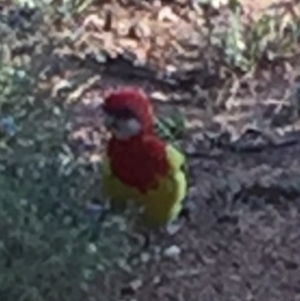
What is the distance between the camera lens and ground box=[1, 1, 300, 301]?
3635 millimetres

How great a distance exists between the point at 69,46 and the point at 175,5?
438 millimetres

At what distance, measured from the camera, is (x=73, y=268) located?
305 centimetres

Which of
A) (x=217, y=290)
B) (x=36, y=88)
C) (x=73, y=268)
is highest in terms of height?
(x=36, y=88)

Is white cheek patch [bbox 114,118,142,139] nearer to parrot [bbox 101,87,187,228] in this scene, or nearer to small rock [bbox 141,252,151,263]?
parrot [bbox 101,87,187,228]

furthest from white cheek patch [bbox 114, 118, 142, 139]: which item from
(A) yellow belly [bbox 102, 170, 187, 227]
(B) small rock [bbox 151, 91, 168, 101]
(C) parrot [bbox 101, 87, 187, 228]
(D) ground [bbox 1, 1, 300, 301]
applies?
(B) small rock [bbox 151, 91, 168, 101]

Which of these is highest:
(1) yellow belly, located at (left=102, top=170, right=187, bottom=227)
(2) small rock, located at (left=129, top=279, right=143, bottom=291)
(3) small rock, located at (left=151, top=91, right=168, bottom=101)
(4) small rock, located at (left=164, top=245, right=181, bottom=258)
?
(3) small rock, located at (left=151, top=91, right=168, bottom=101)

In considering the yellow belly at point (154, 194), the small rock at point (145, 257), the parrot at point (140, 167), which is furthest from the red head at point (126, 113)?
the small rock at point (145, 257)

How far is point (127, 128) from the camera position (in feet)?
11.7

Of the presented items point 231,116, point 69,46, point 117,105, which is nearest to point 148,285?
point 117,105

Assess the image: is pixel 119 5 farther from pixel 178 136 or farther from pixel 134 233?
pixel 134 233

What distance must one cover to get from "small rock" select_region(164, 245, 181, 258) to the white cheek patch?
34 centimetres

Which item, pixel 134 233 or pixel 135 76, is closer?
pixel 134 233

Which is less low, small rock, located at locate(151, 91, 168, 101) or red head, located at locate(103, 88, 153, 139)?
red head, located at locate(103, 88, 153, 139)

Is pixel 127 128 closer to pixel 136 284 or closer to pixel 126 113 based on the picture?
pixel 126 113
